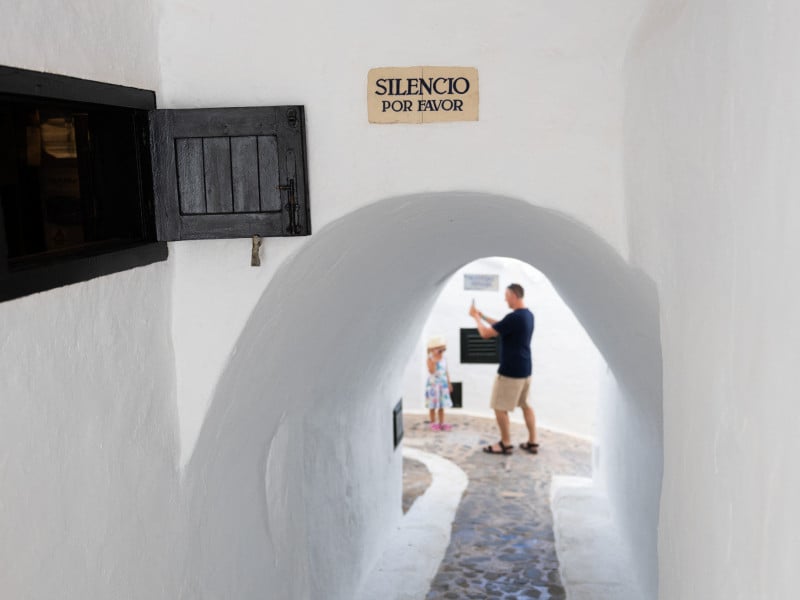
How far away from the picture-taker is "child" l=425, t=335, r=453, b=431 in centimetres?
1052

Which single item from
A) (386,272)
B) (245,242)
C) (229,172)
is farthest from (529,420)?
(229,172)

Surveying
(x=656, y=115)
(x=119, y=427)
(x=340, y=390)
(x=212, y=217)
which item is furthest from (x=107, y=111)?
(x=340, y=390)

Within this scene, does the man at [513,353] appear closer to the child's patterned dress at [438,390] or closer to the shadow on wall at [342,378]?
the child's patterned dress at [438,390]

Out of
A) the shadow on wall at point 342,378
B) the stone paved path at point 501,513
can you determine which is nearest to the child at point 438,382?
the stone paved path at point 501,513

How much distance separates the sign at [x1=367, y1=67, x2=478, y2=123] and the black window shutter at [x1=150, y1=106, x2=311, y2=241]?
0.28m

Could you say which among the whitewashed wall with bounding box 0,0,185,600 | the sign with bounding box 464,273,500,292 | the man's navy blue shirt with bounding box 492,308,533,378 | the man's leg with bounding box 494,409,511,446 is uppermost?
the whitewashed wall with bounding box 0,0,185,600

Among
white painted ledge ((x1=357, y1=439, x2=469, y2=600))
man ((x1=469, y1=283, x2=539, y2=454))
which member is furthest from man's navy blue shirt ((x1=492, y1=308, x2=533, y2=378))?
white painted ledge ((x1=357, y1=439, x2=469, y2=600))

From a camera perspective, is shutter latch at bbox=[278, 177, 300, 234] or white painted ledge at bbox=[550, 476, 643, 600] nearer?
shutter latch at bbox=[278, 177, 300, 234]

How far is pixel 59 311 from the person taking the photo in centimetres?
243

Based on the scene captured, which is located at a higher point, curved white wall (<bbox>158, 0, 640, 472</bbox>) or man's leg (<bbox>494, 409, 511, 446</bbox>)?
curved white wall (<bbox>158, 0, 640, 472</bbox>)

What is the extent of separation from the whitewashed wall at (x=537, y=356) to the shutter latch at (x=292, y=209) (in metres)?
7.81

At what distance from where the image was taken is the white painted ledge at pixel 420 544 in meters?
6.02

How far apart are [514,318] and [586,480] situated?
5.64 feet

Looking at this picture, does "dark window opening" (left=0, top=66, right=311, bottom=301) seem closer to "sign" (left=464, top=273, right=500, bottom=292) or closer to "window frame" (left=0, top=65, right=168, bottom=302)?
"window frame" (left=0, top=65, right=168, bottom=302)
